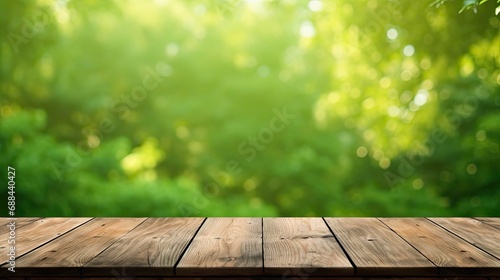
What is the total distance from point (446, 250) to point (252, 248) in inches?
22.0

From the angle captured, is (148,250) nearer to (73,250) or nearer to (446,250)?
(73,250)

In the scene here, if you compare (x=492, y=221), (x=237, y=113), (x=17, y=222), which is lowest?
(x=492, y=221)

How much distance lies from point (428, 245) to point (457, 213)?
853 cm

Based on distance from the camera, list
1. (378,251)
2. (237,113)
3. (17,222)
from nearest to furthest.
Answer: (378,251), (17,222), (237,113)

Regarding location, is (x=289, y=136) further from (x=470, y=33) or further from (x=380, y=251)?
(x=380, y=251)

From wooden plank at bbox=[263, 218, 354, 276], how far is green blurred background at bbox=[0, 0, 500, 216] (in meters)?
3.69

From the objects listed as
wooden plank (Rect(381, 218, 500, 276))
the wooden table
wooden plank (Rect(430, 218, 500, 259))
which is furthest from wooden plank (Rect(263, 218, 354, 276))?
wooden plank (Rect(430, 218, 500, 259))

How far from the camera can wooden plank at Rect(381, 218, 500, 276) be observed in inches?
55.8

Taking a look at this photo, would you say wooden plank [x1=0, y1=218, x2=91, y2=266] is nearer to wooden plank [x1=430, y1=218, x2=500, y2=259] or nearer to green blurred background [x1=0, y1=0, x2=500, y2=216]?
wooden plank [x1=430, y1=218, x2=500, y2=259]

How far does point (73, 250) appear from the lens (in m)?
1.66

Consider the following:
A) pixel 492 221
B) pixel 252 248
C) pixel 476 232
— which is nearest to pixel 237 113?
pixel 492 221

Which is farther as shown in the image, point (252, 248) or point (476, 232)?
point (476, 232)

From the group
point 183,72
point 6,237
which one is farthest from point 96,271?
point 183,72

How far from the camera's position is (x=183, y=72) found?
508 inches
